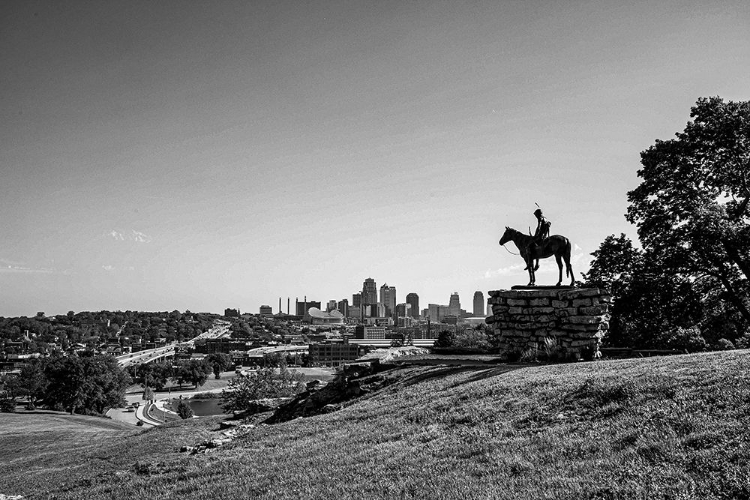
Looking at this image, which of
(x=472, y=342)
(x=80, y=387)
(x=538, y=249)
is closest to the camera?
(x=538, y=249)

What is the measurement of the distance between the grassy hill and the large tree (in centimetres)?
1306

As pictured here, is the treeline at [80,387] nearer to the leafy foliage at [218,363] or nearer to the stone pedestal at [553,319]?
the stone pedestal at [553,319]

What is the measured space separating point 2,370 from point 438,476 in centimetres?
17731

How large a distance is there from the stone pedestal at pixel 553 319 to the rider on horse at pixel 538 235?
200 cm

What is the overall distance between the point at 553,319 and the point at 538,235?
392 centimetres

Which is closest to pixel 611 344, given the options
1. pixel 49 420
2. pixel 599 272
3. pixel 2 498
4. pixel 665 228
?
pixel 599 272

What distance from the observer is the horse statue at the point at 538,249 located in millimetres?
20344

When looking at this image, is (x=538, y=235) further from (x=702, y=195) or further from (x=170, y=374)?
(x=170, y=374)

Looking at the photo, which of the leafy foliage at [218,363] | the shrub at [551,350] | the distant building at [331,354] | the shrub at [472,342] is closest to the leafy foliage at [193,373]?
the leafy foliage at [218,363]

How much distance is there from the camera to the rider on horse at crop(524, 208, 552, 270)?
20750 millimetres

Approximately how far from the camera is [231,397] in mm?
54656

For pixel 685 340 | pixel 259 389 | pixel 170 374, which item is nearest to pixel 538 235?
pixel 685 340

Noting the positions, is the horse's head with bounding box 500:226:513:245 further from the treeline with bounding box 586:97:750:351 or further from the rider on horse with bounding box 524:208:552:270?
the treeline with bounding box 586:97:750:351

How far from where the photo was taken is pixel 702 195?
23500 millimetres
